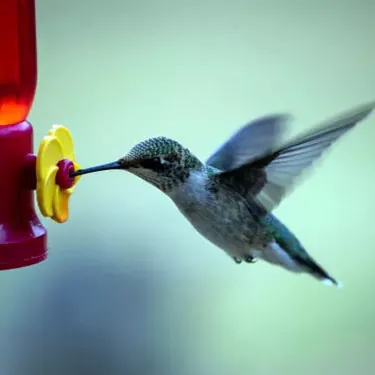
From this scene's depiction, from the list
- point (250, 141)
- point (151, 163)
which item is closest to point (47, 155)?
point (151, 163)

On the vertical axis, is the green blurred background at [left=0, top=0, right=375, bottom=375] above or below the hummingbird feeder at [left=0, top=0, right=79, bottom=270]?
below

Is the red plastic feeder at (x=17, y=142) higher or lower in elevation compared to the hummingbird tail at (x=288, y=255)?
higher

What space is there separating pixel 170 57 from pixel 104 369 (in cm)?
106

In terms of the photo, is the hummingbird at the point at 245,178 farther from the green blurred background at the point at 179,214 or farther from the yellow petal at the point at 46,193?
the green blurred background at the point at 179,214

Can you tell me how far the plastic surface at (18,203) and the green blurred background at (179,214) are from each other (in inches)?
51.7

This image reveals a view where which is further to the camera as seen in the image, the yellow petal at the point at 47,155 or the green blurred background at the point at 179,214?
the green blurred background at the point at 179,214

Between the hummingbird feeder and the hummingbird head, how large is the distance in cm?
5

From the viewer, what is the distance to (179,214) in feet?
9.50

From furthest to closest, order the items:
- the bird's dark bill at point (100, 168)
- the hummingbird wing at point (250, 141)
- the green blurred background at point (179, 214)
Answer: the green blurred background at point (179, 214)
the hummingbird wing at point (250, 141)
the bird's dark bill at point (100, 168)

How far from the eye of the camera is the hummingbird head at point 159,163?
1350 mm

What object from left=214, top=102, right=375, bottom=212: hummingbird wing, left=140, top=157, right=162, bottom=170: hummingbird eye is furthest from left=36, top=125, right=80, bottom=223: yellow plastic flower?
left=214, top=102, right=375, bottom=212: hummingbird wing

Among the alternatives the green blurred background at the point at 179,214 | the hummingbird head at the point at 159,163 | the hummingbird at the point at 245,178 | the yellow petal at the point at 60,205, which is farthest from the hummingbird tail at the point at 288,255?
the green blurred background at the point at 179,214

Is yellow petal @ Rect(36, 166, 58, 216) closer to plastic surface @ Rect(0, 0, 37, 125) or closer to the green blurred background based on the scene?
plastic surface @ Rect(0, 0, 37, 125)

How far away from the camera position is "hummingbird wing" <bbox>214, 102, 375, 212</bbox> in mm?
1357
